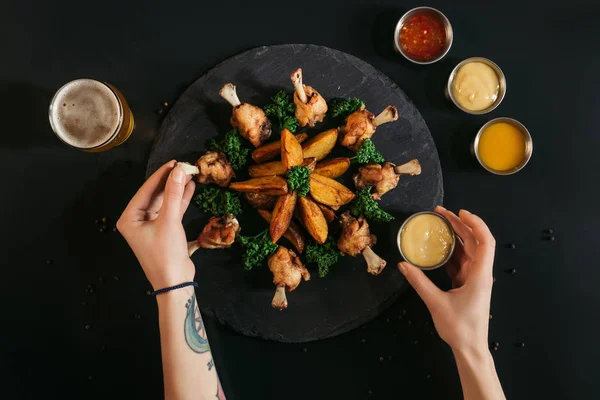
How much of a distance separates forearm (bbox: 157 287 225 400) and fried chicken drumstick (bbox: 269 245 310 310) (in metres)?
0.63

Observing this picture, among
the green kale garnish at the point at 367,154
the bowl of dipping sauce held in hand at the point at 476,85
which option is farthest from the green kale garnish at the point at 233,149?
the bowl of dipping sauce held in hand at the point at 476,85

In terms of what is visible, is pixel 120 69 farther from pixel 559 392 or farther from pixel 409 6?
pixel 559 392

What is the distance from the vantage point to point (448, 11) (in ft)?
13.3

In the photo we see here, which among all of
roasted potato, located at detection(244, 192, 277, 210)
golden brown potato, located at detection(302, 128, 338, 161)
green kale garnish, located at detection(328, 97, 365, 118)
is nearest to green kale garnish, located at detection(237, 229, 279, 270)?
roasted potato, located at detection(244, 192, 277, 210)

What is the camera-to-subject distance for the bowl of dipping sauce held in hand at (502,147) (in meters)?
3.80

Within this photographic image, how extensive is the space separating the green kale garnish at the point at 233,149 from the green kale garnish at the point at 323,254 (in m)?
0.83

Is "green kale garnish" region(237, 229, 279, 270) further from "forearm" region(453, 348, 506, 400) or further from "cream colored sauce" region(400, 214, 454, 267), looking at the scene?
"forearm" region(453, 348, 506, 400)

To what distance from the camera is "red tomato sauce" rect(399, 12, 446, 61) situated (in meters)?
3.85

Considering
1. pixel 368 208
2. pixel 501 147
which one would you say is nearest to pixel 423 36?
pixel 501 147

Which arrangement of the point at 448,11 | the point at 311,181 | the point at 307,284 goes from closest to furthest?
1. the point at 311,181
2. the point at 307,284
3. the point at 448,11

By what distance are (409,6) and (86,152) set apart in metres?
2.93

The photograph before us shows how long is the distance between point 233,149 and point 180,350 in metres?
1.47

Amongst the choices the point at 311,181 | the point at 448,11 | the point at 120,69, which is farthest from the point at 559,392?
the point at 120,69

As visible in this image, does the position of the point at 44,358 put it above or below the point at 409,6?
below
